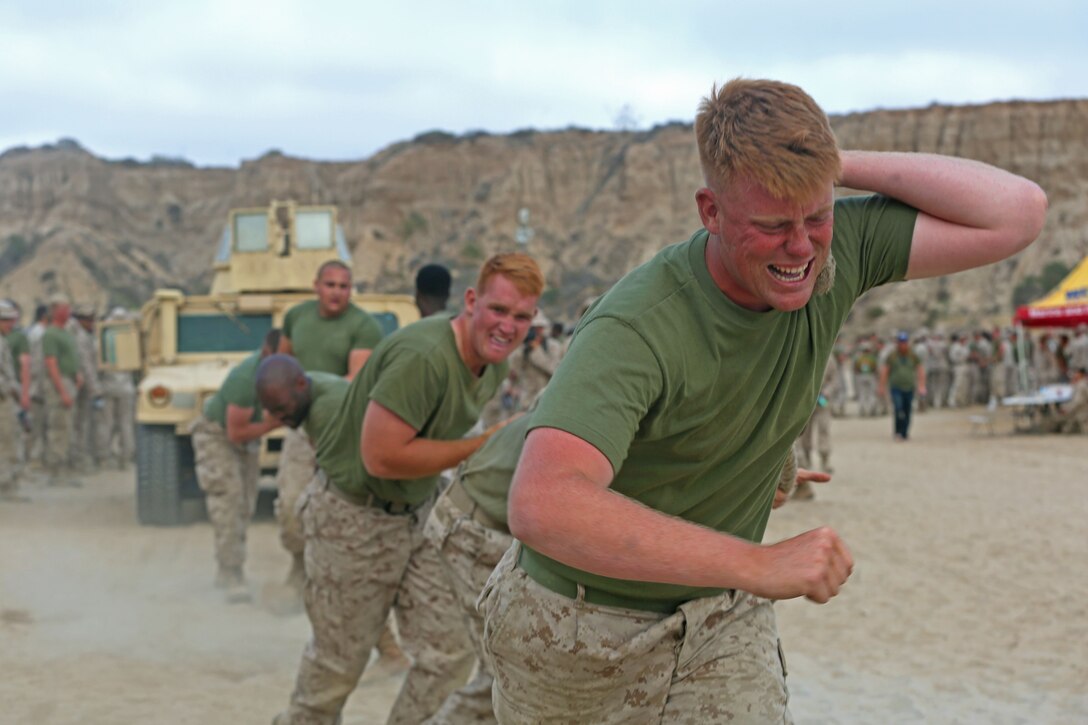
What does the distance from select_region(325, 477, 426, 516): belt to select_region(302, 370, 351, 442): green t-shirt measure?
304 millimetres

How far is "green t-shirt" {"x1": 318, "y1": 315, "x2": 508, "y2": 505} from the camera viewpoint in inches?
150

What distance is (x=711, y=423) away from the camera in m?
2.19

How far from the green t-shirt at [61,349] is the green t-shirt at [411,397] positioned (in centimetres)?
970

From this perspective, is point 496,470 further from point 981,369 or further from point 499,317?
point 981,369

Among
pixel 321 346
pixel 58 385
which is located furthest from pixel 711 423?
pixel 58 385

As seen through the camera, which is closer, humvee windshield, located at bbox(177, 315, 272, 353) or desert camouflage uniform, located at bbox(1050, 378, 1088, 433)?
humvee windshield, located at bbox(177, 315, 272, 353)

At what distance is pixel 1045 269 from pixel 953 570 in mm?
41258

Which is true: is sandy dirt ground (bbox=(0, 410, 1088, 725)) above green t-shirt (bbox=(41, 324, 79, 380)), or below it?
below

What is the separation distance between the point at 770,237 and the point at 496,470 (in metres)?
1.70

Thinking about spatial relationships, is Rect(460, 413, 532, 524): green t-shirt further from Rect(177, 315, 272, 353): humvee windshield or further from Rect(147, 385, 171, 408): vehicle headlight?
Rect(177, 315, 272, 353): humvee windshield

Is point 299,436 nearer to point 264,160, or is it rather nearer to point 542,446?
point 542,446

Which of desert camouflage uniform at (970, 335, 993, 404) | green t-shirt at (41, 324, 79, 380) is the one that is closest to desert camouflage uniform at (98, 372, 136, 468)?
green t-shirt at (41, 324, 79, 380)

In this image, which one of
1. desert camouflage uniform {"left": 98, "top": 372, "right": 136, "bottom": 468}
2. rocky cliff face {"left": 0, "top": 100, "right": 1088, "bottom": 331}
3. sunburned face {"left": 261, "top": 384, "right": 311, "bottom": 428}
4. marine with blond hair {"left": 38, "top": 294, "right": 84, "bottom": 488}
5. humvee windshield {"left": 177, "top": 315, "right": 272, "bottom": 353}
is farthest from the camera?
rocky cliff face {"left": 0, "top": 100, "right": 1088, "bottom": 331}

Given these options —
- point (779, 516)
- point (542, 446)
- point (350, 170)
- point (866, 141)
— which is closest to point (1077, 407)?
point (779, 516)
